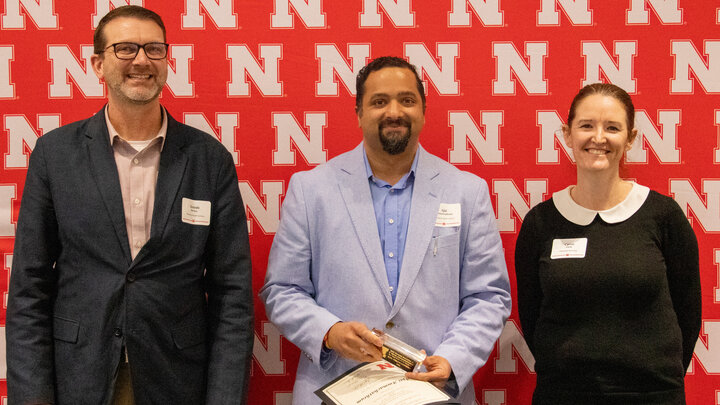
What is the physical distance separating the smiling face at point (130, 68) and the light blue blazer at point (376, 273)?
0.71m

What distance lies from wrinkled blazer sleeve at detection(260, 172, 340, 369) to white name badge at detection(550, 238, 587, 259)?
35.8 inches

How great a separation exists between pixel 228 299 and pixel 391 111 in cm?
98

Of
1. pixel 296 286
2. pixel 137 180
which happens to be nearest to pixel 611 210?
pixel 296 286

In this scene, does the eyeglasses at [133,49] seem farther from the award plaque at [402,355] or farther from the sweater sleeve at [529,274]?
the sweater sleeve at [529,274]

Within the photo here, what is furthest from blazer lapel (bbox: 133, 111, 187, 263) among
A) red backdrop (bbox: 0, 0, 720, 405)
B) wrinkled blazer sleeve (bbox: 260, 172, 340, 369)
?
red backdrop (bbox: 0, 0, 720, 405)

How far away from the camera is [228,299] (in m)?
2.56

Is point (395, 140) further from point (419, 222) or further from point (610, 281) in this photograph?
point (610, 281)

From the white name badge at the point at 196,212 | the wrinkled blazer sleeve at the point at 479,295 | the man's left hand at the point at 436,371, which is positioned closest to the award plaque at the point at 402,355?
the man's left hand at the point at 436,371

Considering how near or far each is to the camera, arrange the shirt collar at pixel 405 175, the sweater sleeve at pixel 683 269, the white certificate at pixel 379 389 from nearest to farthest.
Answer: the white certificate at pixel 379 389, the sweater sleeve at pixel 683 269, the shirt collar at pixel 405 175

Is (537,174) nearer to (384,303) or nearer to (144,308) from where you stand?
(384,303)

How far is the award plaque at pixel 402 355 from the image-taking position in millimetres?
2332

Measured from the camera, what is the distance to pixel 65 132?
8.24 ft

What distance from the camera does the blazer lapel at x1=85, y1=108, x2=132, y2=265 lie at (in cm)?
238

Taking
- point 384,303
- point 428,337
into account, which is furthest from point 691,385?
point 384,303
